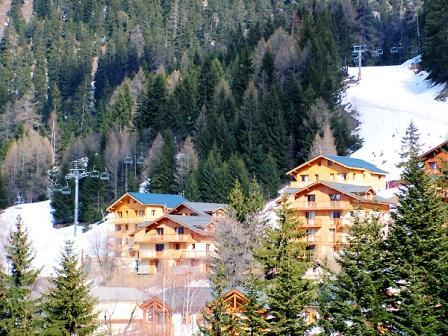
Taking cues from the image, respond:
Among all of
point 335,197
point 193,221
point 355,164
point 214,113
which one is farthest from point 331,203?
point 214,113

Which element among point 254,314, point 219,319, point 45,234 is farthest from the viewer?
point 45,234

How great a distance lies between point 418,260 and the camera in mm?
27109

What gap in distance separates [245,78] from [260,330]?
81902 millimetres

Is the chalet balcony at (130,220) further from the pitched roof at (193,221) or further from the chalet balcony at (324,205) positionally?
the chalet balcony at (324,205)

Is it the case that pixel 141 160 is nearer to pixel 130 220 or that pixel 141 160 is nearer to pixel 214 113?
pixel 214 113

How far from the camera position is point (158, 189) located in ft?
301

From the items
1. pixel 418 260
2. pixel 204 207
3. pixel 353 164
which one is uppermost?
pixel 353 164

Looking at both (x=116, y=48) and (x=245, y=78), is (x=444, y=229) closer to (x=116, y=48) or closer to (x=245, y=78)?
(x=245, y=78)

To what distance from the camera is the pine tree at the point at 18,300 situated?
98.3 ft

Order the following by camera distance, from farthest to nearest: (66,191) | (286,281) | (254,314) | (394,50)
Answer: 1. (394,50)
2. (66,191)
3. (254,314)
4. (286,281)

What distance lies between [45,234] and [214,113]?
26758mm

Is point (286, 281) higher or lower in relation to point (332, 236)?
higher

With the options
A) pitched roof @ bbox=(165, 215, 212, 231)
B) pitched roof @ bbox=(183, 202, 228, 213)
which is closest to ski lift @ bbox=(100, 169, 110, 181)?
pitched roof @ bbox=(183, 202, 228, 213)

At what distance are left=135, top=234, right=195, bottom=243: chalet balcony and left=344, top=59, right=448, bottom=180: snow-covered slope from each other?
862 inches
